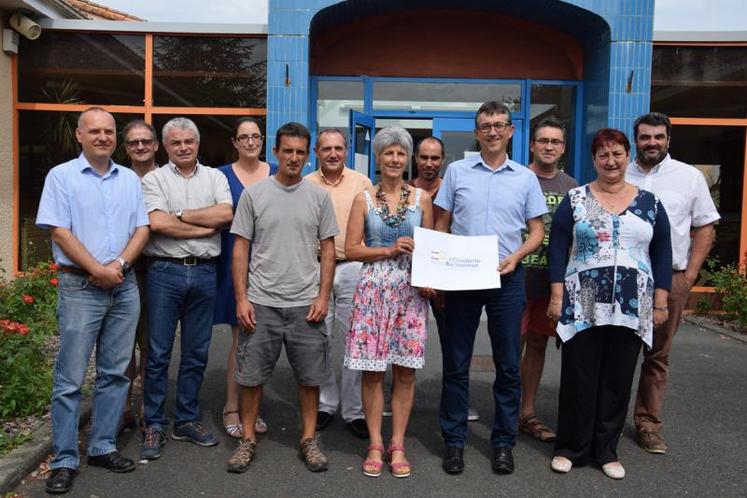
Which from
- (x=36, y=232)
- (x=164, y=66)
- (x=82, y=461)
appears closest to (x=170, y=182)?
(x=82, y=461)

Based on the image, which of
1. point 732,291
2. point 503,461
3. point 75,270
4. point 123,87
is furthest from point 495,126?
point 123,87

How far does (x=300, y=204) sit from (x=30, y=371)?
2460 millimetres

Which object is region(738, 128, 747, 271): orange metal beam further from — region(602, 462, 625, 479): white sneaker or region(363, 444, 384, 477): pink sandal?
region(363, 444, 384, 477): pink sandal

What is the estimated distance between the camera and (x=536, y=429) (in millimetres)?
4527

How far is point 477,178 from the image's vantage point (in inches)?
154

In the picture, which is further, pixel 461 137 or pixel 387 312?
pixel 461 137

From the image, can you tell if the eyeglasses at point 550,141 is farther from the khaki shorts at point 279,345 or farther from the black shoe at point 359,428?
the black shoe at point 359,428

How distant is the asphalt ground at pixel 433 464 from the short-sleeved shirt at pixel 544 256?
1008 mm

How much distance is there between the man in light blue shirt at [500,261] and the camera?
12.7 feet

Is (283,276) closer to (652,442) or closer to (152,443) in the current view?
(152,443)

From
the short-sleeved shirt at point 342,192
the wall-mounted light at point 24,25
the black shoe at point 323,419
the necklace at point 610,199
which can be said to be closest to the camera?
the necklace at point 610,199

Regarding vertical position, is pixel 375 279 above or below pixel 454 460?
above

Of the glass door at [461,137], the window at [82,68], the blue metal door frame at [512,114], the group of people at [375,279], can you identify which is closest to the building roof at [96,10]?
the window at [82,68]

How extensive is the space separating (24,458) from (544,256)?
132 inches
